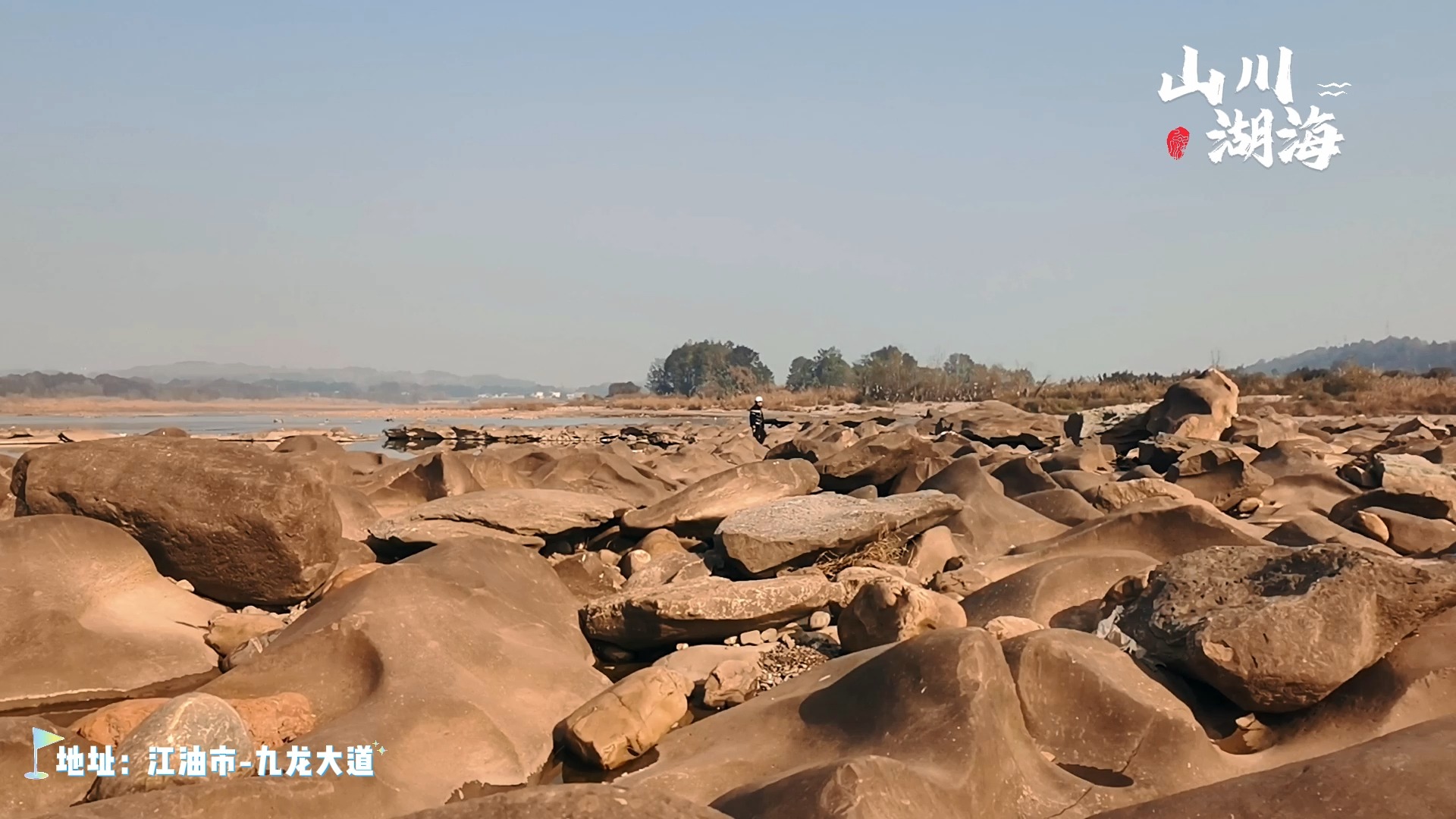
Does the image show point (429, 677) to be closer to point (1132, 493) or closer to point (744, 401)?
point (1132, 493)

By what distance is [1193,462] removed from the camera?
12.0m

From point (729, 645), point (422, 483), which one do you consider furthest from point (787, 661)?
point (422, 483)

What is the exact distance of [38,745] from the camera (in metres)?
4.43

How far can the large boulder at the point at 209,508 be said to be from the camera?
709 cm

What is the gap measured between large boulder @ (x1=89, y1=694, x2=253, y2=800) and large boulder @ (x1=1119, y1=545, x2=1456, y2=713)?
4.29 metres

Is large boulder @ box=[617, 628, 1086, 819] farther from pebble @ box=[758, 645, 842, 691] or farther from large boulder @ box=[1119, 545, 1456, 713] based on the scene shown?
large boulder @ box=[1119, 545, 1456, 713]

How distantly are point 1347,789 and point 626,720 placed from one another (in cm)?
318

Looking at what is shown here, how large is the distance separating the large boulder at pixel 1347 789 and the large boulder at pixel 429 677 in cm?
291

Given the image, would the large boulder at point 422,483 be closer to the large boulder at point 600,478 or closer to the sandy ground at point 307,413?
the large boulder at point 600,478

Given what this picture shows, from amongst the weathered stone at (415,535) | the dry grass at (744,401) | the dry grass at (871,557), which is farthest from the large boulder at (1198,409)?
the dry grass at (744,401)

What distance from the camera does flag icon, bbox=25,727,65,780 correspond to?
432cm

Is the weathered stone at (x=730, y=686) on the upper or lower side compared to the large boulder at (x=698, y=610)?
lower

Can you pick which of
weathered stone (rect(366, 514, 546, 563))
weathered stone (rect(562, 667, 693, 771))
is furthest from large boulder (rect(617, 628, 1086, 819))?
weathered stone (rect(366, 514, 546, 563))

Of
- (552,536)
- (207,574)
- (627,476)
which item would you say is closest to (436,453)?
(627,476)
